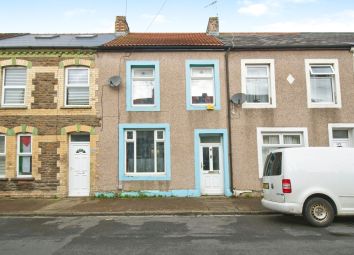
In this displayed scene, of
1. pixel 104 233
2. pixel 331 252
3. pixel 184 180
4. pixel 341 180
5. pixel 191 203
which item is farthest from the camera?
pixel 184 180

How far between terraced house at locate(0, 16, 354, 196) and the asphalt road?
3827 millimetres

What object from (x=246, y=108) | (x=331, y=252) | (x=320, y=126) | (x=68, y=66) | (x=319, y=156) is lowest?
→ (x=331, y=252)

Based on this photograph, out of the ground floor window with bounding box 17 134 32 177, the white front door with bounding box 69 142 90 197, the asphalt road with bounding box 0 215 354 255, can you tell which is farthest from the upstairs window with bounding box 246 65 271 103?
the ground floor window with bounding box 17 134 32 177

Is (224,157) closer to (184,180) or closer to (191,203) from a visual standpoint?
(184,180)

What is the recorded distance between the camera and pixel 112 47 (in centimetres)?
1372

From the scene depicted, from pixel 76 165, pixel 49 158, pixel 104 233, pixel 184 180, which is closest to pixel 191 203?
pixel 184 180

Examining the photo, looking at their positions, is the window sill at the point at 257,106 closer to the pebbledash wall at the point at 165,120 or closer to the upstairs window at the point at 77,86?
the pebbledash wall at the point at 165,120

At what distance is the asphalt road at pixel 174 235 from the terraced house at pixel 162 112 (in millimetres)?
3827

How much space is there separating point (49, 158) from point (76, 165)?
3.64ft

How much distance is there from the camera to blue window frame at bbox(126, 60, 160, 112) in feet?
44.7

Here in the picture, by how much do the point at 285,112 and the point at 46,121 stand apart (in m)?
10.0

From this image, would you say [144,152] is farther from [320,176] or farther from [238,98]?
[320,176]

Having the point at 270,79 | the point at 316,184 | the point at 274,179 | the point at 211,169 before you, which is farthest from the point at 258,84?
the point at 316,184

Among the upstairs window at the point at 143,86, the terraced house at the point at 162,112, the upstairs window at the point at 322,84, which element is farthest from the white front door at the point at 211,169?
the upstairs window at the point at 322,84
